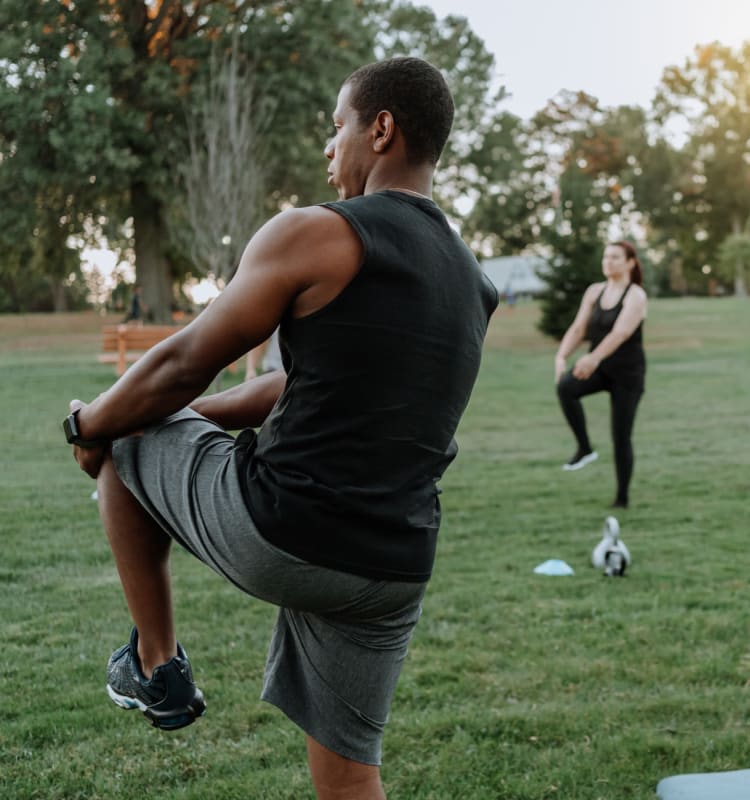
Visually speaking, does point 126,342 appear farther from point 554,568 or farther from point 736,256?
point 736,256

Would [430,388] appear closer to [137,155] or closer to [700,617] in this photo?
[700,617]

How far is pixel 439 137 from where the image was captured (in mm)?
2322

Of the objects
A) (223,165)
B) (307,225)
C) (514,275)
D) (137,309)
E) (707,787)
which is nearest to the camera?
(307,225)

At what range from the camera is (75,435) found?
226 cm

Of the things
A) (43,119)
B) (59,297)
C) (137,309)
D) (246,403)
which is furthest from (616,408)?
(59,297)

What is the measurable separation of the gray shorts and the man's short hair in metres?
0.80

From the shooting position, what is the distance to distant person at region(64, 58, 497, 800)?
6.78 feet

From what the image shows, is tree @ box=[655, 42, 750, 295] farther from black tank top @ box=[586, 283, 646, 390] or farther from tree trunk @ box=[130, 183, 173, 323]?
black tank top @ box=[586, 283, 646, 390]

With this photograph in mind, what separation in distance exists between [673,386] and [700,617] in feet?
51.2

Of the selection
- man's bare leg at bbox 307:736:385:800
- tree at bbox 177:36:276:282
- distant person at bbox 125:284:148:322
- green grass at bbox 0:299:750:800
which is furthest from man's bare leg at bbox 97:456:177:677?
distant person at bbox 125:284:148:322

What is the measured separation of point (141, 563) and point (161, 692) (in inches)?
12.1

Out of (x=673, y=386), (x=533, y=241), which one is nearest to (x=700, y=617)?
(x=673, y=386)

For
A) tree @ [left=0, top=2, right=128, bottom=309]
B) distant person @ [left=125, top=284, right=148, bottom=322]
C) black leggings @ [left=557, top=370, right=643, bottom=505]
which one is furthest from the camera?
distant person @ [left=125, top=284, right=148, bottom=322]

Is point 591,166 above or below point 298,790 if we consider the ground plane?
above
